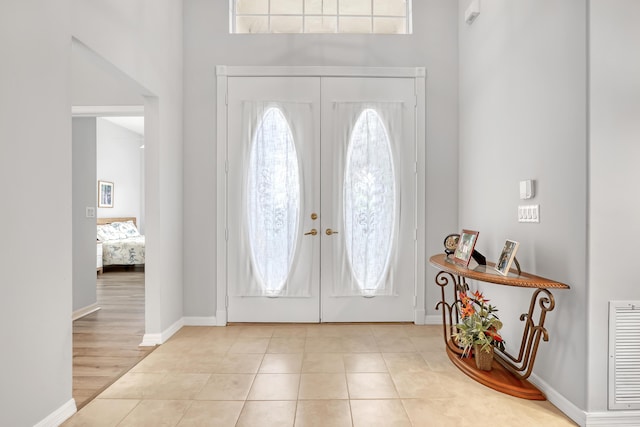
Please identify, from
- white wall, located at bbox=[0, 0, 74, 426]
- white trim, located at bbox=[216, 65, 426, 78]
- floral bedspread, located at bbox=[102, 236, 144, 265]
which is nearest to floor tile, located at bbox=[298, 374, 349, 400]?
white wall, located at bbox=[0, 0, 74, 426]

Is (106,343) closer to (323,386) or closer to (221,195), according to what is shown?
(221,195)

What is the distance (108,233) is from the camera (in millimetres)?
7129

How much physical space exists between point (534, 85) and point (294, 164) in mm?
2065

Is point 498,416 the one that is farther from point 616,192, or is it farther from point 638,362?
point 616,192

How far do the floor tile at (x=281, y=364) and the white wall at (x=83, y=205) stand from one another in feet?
8.28

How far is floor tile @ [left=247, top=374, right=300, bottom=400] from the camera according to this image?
2.20 meters

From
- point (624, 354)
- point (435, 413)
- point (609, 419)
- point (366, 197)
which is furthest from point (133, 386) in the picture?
point (624, 354)

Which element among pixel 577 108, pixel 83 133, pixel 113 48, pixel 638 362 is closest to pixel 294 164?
pixel 113 48

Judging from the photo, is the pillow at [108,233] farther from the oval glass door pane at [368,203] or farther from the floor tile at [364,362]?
the floor tile at [364,362]

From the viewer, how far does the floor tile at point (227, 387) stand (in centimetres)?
220

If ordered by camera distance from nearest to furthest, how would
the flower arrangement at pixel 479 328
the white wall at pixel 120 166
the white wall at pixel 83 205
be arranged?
the flower arrangement at pixel 479 328
the white wall at pixel 83 205
the white wall at pixel 120 166

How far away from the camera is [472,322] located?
96.7 inches

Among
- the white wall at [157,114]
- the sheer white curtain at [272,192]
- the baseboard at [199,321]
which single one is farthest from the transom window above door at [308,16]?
the baseboard at [199,321]

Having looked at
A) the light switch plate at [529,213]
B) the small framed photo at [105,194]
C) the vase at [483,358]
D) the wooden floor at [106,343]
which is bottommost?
the wooden floor at [106,343]
